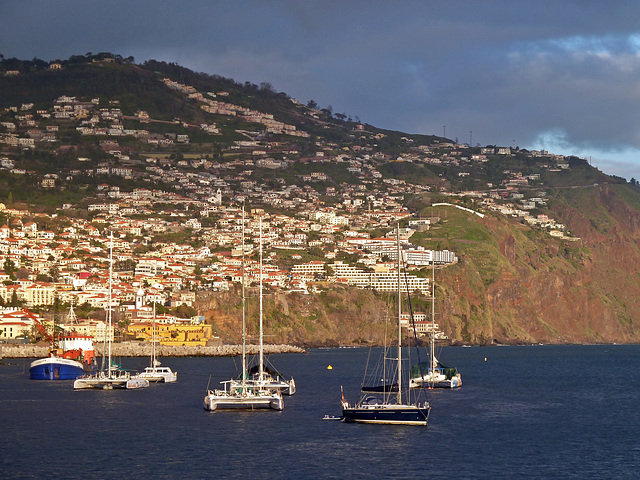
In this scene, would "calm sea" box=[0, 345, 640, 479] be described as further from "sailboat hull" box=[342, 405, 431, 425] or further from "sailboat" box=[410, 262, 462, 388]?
"sailboat" box=[410, 262, 462, 388]

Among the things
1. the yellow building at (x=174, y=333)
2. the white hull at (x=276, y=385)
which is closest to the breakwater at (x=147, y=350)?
the yellow building at (x=174, y=333)

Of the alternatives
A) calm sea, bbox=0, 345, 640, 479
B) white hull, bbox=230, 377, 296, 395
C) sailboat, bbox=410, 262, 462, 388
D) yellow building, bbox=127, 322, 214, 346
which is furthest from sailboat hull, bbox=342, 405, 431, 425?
yellow building, bbox=127, 322, 214, 346

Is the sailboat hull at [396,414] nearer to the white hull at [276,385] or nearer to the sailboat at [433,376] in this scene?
the white hull at [276,385]

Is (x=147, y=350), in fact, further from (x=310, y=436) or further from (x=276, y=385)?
(x=310, y=436)

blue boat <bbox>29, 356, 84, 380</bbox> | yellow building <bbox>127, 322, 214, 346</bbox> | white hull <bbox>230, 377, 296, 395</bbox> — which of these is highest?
yellow building <bbox>127, 322, 214, 346</bbox>

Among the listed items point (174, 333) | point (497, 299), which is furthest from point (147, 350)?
point (497, 299)

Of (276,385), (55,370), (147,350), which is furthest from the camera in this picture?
(147,350)

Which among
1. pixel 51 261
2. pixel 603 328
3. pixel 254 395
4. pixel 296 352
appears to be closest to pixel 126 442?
pixel 254 395
